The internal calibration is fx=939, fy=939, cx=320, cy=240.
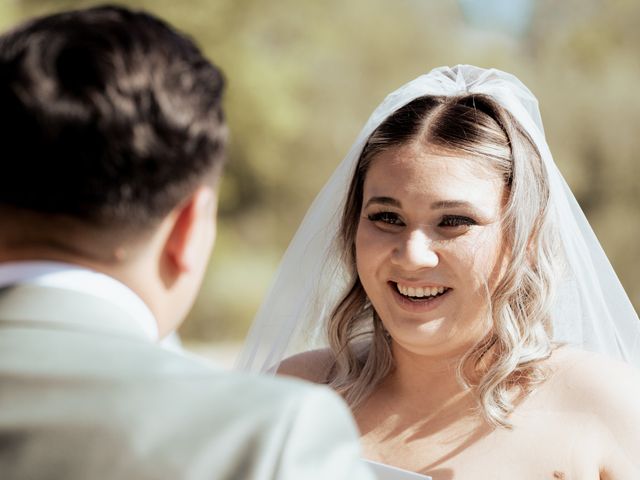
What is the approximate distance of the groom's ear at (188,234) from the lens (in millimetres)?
1770

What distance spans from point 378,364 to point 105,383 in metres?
2.40

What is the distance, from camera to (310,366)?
3.99 m

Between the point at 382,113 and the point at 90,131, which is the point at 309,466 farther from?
the point at 382,113

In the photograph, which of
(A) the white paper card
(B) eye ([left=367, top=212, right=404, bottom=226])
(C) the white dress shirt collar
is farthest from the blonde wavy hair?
(C) the white dress shirt collar

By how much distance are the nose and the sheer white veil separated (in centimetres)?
56

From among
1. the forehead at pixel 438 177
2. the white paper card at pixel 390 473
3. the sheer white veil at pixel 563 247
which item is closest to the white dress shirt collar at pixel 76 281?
the white paper card at pixel 390 473

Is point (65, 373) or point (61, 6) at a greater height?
point (65, 373)

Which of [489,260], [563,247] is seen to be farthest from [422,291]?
[563,247]

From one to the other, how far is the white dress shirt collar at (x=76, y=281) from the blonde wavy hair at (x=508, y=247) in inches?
79.3

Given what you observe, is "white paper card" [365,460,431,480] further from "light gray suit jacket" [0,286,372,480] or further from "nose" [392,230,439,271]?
"light gray suit jacket" [0,286,372,480]

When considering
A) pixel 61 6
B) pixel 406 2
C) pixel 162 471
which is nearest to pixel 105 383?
pixel 162 471

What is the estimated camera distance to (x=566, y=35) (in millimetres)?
21500

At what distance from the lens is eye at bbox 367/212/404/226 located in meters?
3.54

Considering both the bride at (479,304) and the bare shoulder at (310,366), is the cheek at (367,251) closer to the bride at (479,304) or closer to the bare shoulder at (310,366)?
the bride at (479,304)
